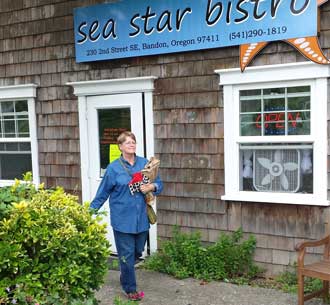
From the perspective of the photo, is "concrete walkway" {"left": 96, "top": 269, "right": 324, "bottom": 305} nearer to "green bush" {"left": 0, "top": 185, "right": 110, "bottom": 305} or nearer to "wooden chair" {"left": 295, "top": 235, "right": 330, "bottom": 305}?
"wooden chair" {"left": 295, "top": 235, "right": 330, "bottom": 305}

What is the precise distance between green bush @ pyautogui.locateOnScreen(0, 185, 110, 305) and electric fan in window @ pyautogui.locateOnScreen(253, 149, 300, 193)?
8.87 feet

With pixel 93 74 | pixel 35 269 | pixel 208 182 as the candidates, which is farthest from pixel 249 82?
pixel 35 269

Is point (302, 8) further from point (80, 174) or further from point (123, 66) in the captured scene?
point (80, 174)

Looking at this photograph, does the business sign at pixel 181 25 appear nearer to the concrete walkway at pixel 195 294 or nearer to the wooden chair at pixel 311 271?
the wooden chair at pixel 311 271

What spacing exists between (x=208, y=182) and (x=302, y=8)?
2162 mm

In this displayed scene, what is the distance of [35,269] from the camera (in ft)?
9.09

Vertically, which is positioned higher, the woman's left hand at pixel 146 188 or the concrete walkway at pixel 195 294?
the woman's left hand at pixel 146 188

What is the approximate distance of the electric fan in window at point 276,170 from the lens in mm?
5086

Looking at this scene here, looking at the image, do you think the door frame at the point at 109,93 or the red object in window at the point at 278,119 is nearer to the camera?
the red object in window at the point at 278,119

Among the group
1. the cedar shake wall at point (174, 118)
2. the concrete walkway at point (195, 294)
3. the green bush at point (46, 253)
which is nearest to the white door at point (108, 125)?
the cedar shake wall at point (174, 118)

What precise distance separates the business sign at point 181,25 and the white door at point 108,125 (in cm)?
56

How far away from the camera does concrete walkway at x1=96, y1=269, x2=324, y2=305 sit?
4.66m

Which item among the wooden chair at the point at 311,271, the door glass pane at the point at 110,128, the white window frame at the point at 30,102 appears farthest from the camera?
the white window frame at the point at 30,102

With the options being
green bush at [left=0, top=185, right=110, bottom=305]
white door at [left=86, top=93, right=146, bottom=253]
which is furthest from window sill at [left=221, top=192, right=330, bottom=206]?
green bush at [left=0, top=185, right=110, bottom=305]
